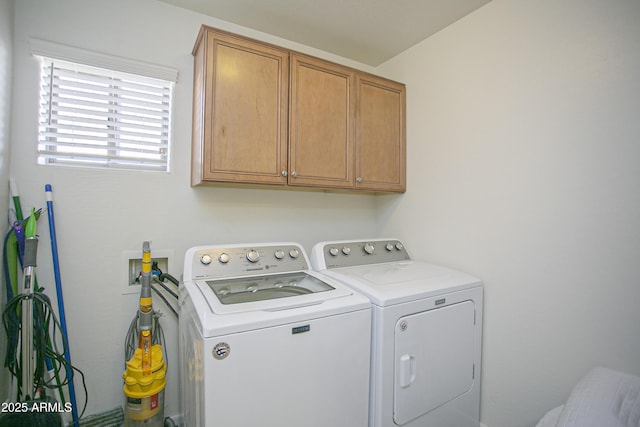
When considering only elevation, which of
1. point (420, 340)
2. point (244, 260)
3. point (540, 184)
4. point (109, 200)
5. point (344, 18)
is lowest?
point (420, 340)

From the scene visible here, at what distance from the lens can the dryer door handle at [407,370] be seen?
1.35 m

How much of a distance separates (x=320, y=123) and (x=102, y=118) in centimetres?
125

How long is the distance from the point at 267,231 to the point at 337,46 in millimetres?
1502

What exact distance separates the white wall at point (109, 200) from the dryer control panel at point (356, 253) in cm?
58

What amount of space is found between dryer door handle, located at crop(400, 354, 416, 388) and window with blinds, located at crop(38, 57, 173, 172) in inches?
67.8

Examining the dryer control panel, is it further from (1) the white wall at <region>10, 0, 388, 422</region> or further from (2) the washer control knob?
(1) the white wall at <region>10, 0, 388, 422</region>

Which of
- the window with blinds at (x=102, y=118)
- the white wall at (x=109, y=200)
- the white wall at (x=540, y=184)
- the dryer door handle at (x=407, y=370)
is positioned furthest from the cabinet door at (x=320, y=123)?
the dryer door handle at (x=407, y=370)

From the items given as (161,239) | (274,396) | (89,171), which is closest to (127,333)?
(161,239)

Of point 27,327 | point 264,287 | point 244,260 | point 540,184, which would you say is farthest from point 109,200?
point 540,184

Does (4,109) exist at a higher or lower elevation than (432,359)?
higher

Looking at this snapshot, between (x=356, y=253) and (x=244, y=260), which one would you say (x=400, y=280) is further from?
(x=244, y=260)

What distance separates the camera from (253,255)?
5.49 ft

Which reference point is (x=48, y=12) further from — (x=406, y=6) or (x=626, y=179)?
(x=626, y=179)

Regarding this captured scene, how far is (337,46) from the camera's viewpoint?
7.25 ft
